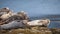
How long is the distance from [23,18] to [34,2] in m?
0.33

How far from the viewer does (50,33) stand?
4.10 metres

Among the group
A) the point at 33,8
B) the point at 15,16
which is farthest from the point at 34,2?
the point at 15,16

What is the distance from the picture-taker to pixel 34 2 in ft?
13.7

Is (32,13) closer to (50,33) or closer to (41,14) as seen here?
(41,14)

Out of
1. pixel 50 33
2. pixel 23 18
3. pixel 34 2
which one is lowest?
pixel 50 33

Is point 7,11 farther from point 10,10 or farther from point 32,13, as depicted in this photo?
point 32,13

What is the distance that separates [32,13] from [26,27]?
254mm

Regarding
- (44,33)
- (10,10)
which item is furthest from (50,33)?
(10,10)

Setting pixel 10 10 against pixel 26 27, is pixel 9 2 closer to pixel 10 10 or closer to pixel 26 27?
pixel 10 10

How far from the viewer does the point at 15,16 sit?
4145 millimetres

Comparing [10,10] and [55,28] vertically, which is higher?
[10,10]

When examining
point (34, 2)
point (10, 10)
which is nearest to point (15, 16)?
point (10, 10)

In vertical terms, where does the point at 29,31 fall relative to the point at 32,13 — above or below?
below

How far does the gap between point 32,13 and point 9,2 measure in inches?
17.1
